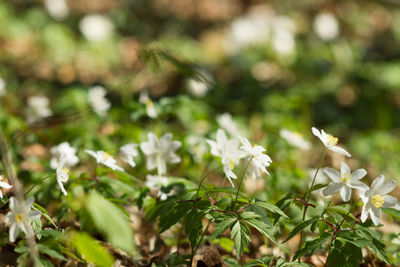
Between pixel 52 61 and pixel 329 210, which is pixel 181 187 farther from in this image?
pixel 52 61

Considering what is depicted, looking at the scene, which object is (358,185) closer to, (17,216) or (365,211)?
(365,211)

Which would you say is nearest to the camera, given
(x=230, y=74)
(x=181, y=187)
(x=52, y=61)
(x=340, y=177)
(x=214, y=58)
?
(x=340, y=177)

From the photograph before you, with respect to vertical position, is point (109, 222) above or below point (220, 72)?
above

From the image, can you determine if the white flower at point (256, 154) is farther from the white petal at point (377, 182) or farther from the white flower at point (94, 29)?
the white flower at point (94, 29)

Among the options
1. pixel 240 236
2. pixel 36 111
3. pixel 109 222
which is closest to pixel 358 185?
pixel 240 236

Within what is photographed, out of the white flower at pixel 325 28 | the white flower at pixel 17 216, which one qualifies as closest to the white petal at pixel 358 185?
the white flower at pixel 17 216

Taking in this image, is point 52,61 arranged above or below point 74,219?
below

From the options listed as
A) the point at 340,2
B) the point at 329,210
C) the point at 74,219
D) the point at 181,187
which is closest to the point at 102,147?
the point at 74,219
